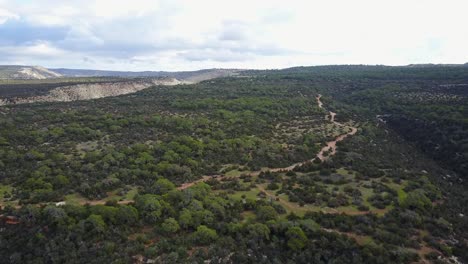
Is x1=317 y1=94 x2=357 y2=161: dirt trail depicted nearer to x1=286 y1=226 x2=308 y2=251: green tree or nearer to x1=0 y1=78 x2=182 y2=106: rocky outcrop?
x1=286 y1=226 x2=308 y2=251: green tree

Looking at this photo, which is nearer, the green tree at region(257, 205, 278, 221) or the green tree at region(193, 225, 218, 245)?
the green tree at region(193, 225, 218, 245)

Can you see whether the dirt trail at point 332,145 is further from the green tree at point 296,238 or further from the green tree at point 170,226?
the green tree at point 170,226

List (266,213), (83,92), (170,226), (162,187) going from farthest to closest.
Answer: (83,92), (162,187), (266,213), (170,226)

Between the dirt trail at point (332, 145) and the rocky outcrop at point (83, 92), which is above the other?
the rocky outcrop at point (83, 92)

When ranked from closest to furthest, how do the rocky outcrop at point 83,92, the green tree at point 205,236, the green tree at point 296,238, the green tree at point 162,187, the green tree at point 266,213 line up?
the green tree at point 296,238 → the green tree at point 205,236 → the green tree at point 266,213 → the green tree at point 162,187 → the rocky outcrop at point 83,92

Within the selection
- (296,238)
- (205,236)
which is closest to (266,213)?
(296,238)

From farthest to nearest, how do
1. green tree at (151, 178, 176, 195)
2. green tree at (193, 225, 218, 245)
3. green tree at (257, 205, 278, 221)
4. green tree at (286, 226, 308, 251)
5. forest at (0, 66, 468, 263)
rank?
green tree at (151, 178, 176, 195) < green tree at (257, 205, 278, 221) < green tree at (193, 225, 218, 245) < forest at (0, 66, 468, 263) < green tree at (286, 226, 308, 251)

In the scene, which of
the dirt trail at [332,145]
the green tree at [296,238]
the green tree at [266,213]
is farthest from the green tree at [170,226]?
the dirt trail at [332,145]

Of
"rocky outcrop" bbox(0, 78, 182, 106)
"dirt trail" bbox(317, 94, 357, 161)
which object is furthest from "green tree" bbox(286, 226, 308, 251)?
"rocky outcrop" bbox(0, 78, 182, 106)

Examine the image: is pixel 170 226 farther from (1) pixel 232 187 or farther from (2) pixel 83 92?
(2) pixel 83 92
